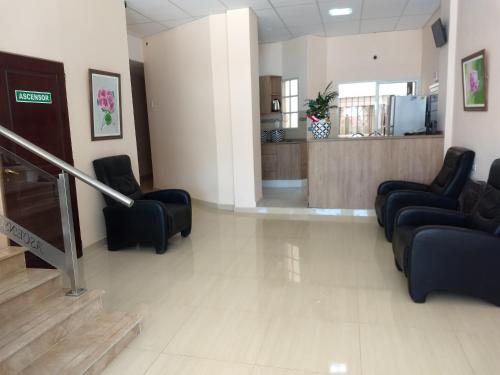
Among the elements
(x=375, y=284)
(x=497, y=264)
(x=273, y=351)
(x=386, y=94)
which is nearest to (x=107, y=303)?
(x=273, y=351)

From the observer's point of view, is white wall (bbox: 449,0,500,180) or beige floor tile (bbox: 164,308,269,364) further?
white wall (bbox: 449,0,500,180)

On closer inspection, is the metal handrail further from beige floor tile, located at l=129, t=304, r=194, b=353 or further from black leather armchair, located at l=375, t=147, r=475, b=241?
black leather armchair, located at l=375, t=147, r=475, b=241

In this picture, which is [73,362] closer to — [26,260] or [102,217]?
[26,260]

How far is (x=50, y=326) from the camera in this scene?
2258 millimetres

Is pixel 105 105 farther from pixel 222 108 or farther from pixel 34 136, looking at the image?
pixel 222 108

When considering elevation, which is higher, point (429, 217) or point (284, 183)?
point (429, 217)

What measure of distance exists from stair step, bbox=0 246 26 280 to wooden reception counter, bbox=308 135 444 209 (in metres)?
3.87

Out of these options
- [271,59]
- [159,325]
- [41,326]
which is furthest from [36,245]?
[271,59]

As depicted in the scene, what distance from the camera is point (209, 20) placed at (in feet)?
19.1

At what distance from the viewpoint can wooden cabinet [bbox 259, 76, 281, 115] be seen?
7.80 metres

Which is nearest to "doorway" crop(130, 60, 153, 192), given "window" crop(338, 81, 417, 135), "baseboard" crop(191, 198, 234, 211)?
"baseboard" crop(191, 198, 234, 211)

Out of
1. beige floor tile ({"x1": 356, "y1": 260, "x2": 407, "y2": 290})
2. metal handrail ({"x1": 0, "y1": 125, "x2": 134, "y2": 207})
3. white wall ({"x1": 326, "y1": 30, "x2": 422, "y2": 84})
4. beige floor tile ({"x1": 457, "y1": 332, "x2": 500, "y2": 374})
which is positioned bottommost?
beige floor tile ({"x1": 457, "y1": 332, "x2": 500, "y2": 374})

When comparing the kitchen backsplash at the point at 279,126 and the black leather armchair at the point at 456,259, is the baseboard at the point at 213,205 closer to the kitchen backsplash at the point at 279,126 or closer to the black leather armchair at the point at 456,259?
the kitchen backsplash at the point at 279,126

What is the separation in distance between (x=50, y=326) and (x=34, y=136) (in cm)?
214
